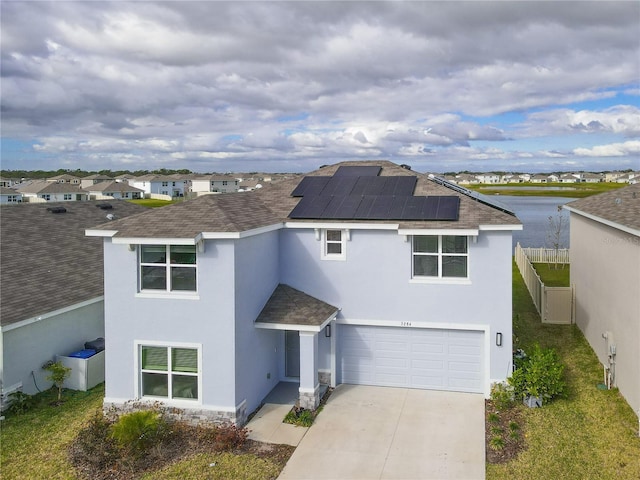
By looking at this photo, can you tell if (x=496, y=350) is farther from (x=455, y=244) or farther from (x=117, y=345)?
(x=117, y=345)

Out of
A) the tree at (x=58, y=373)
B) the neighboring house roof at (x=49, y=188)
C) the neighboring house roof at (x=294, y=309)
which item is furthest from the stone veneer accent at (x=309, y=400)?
the neighboring house roof at (x=49, y=188)

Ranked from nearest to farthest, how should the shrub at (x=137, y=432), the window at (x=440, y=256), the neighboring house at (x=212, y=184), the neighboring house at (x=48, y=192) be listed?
the shrub at (x=137, y=432) → the window at (x=440, y=256) → the neighboring house at (x=48, y=192) → the neighboring house at (x=212, y=184)

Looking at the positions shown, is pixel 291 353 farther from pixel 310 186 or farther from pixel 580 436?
pixel 580 436

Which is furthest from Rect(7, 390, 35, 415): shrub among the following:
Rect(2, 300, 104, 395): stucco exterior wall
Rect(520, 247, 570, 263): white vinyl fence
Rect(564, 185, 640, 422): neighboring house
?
Rect(520, 247, 570, 263): white vinyl fence

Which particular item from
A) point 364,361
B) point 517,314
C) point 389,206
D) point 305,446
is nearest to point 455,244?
point 389,206

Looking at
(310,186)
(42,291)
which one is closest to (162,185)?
(42,291)

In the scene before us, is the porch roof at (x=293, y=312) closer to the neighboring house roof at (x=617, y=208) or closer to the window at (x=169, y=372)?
the window at (x=169, y=372)

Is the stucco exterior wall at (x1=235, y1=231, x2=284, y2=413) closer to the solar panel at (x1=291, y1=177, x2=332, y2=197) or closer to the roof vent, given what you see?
the solar panel at (x1=291, y1=177, x2=332, y2=197)
